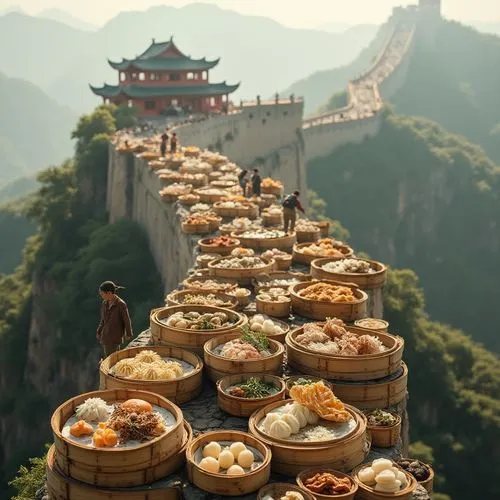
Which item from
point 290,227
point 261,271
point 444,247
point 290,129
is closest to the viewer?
point 261,271

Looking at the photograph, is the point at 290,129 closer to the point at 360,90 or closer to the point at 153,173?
the point at 153,173

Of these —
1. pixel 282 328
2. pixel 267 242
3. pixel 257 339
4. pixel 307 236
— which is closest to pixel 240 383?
pixel 257 339

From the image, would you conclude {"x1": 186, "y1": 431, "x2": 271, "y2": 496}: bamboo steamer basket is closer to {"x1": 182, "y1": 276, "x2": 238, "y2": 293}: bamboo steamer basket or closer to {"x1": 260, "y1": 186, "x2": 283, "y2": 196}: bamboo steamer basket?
{"x1": 182, "y1": 276, "x2": 238, "y2": 293}: bamboo steamer basket

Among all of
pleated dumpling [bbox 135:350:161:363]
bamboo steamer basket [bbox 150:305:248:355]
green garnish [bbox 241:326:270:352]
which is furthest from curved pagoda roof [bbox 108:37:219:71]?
pleated dumpling [bbox 135:350:161:363]

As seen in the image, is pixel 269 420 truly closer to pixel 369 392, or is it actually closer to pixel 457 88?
pixel 369 392

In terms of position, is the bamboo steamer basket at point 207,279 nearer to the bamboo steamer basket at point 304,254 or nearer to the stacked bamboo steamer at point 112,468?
the bamboo steamer basket at point 304,254

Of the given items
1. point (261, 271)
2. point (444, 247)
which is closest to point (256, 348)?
point (261, 271)
